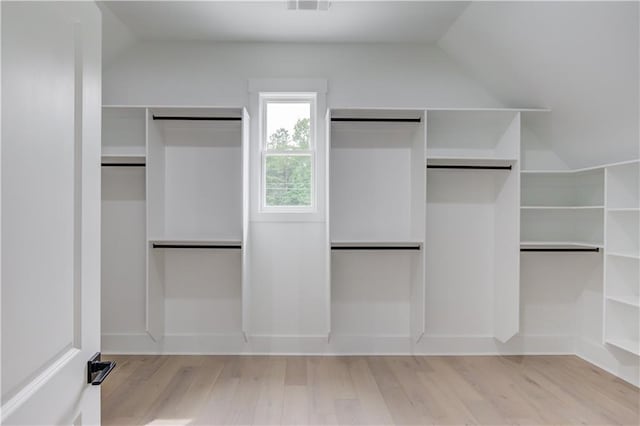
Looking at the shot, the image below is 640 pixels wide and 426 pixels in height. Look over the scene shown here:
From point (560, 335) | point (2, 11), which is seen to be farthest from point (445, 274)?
point (2, 11)

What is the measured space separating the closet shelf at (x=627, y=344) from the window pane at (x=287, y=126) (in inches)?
112

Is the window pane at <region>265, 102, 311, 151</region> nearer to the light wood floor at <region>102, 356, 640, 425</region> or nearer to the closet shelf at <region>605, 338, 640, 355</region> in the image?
the light wood floor at <region>102, 356, 640, 425</region>

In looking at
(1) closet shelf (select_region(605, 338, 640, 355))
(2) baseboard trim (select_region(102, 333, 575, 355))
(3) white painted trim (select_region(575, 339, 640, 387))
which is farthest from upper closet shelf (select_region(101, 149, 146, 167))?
(3) white painted trim (select_region(575, 339, 640, 387))

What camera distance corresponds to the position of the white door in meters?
0.65

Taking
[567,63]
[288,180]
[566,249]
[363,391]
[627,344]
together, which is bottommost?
[363,391]

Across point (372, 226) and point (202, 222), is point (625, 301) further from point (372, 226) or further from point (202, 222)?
point (202, 222)

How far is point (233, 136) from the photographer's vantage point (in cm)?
344

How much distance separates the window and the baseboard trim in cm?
118

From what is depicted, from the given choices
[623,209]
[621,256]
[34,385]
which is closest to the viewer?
[34,385]

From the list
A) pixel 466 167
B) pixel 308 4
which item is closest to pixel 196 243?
pixel 308 4

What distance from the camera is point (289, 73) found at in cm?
347

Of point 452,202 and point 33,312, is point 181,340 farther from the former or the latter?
point 33,312

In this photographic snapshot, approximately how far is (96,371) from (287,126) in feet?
9.48

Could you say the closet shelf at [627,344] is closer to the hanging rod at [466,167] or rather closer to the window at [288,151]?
the hanging rod at [466,167]
